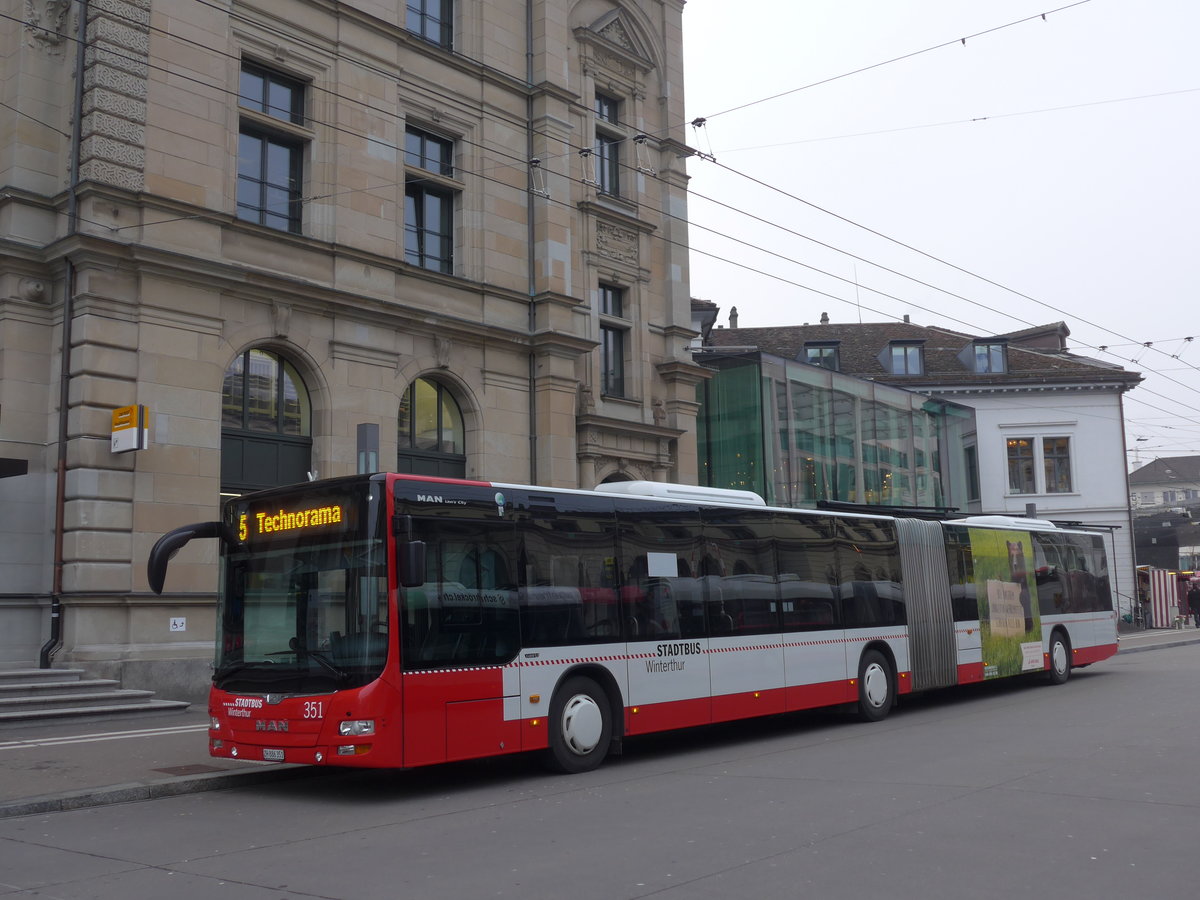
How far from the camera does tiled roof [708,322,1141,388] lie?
159 feet

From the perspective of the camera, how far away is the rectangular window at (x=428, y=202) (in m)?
23.7

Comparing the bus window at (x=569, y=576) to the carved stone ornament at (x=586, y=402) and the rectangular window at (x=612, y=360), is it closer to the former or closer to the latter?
the carved stone ornament at (x=586, y=402)

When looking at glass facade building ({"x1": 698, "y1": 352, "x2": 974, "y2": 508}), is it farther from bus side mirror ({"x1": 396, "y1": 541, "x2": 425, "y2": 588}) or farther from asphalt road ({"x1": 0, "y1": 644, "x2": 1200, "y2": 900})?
bus side mirror ({"x1": 396, "y1": 541, "x2": 425, "y2": 588})

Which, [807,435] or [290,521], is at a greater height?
[807,435]

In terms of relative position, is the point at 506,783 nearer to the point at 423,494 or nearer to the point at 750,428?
the point at 423,494

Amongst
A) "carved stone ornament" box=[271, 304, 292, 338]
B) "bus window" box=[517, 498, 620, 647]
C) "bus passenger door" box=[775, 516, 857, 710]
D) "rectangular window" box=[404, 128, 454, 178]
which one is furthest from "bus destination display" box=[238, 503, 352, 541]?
"rectangular window" box=[404, 128, 454, 178]

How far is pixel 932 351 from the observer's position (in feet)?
171

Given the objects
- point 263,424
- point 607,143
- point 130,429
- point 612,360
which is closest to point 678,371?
point 612,360

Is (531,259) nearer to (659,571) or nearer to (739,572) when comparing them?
(739,572)

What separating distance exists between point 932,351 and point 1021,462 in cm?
661

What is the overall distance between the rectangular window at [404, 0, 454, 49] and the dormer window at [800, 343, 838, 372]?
88.9ft

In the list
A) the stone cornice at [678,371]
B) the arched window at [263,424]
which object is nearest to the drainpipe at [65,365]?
the arched window at [263,424]

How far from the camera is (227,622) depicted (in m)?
11.2

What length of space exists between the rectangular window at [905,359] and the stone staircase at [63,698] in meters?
38.7
